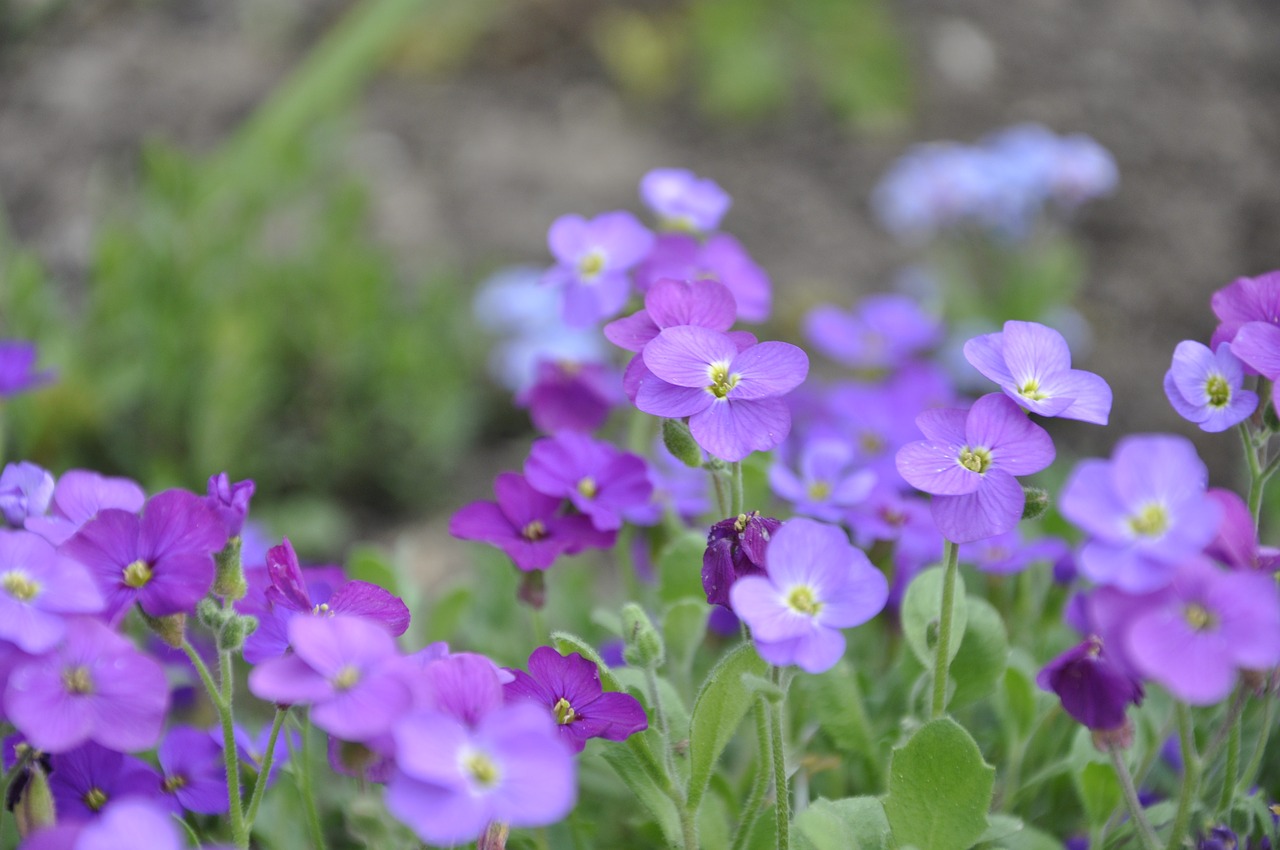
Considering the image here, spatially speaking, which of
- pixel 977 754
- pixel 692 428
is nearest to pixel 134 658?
pixel 692 428

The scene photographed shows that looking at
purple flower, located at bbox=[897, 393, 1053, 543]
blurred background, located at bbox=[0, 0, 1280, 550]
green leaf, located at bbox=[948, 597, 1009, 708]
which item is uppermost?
purple flower, located at bbox=[897, 393, 1053, 543]

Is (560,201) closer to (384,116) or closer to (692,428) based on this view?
(384,116)

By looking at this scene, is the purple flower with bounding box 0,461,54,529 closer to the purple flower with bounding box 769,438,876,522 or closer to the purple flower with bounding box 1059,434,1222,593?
the purple flower with bounding box 769,438,876,522

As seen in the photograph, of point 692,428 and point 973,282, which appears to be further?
point 973,282

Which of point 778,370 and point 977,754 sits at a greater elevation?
point 778,370

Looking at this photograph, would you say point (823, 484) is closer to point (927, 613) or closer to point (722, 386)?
point (927, 613)

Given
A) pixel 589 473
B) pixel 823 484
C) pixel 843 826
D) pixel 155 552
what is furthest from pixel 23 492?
pixel 823 484

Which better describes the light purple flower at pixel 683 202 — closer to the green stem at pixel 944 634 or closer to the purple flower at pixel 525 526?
the purple flower at pixel 525 526

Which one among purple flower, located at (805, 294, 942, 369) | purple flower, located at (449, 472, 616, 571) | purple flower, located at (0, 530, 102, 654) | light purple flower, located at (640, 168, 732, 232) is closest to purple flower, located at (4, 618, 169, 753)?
purple flower, located at (0, 530, 102, 654)
